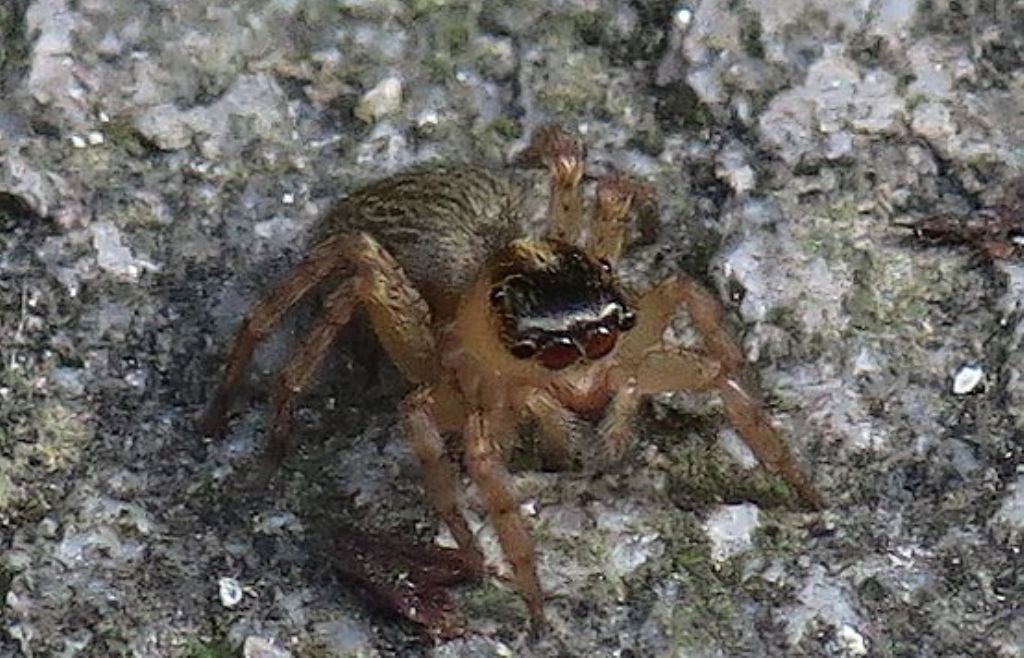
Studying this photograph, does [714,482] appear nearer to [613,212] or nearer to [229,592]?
[613,212]

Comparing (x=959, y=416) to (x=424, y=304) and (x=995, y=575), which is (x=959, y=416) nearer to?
(x=995, y=575)

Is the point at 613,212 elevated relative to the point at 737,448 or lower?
elevated

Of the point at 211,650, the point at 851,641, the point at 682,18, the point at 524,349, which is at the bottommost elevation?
the point at 211,650

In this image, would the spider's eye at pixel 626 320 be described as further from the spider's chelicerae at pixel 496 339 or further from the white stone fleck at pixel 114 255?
the white stone fleck at pixel 114 255

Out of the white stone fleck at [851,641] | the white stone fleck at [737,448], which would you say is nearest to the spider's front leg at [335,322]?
the white stone fleck at [737,448]

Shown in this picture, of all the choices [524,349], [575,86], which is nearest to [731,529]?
[524,349]

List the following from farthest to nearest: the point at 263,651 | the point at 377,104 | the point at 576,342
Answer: the point at 377,104 < the point at 576,342 < the point at 263,651

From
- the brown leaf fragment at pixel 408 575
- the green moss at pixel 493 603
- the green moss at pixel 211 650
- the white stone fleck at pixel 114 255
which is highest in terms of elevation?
the white stone fleck at pixel 114 255
